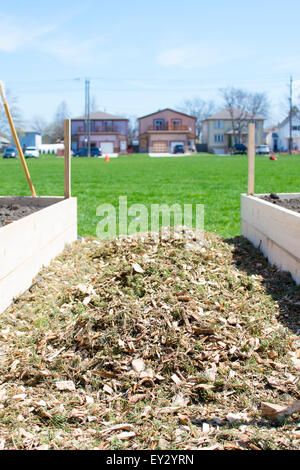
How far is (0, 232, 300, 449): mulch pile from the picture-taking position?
2053 millimetres

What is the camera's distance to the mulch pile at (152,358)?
2.05 m

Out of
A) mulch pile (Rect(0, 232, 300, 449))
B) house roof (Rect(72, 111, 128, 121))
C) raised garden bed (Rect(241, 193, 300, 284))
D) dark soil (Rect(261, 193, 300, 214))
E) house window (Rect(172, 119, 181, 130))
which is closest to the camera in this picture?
mulch pile (Rect(0, 232, 300, 449))

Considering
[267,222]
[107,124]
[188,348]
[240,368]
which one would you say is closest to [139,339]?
[188,348]

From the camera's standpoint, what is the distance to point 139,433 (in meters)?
2.04

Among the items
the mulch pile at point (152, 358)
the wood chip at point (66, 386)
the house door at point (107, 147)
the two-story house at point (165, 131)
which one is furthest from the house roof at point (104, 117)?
the wood chip at point (66, 386)

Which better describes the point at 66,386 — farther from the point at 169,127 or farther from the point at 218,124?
the point at 218,124

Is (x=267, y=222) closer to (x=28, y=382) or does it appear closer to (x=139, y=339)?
(x=139, y=339)

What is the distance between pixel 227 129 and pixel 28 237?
211 feet

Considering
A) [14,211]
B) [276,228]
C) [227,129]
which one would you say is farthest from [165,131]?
[276,228]

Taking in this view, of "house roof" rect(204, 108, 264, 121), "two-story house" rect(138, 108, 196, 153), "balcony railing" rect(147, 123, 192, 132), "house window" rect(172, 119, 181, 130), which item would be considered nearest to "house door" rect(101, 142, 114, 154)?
"two-story house" rect(138, 108, 196, 153)

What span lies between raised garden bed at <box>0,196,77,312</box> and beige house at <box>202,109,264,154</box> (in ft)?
193

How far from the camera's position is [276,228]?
13.8 feet

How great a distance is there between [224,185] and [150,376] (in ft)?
31.9

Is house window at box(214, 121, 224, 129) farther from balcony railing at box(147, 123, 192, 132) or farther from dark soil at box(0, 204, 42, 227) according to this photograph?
dark soil at box(0, 204, 42, 227)
